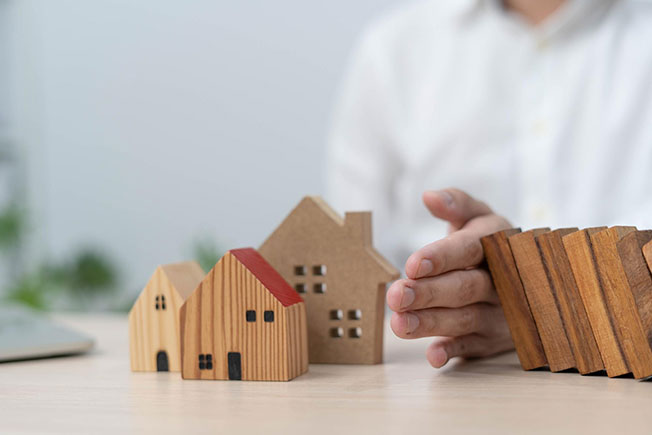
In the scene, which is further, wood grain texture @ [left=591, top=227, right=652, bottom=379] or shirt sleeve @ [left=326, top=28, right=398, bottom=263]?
shirt sleeve @ [left=326, top=28, right=398, bottom=263]

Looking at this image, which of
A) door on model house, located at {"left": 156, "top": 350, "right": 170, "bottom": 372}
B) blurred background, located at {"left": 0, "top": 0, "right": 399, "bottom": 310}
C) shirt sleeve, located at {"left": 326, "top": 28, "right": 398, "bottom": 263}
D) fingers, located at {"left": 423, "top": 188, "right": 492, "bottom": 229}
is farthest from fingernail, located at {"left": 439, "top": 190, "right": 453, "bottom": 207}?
blurred background, located at {"left": 0, "top": 0, "right": 399, "bottom": 310}

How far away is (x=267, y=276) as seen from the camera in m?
0.60

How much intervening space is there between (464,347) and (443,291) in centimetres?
9

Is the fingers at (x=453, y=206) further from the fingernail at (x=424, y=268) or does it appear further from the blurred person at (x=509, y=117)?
the blurred person at (x=509, y=117)

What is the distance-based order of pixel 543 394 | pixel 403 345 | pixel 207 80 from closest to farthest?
pixel 543 394, pixel 403 345, pixel 207 80

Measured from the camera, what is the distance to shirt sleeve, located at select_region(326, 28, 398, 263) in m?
1.48

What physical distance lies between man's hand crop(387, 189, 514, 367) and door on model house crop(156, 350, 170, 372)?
0.24 m

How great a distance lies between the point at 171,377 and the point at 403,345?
0.98 feet

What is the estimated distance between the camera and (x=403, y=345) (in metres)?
0.80

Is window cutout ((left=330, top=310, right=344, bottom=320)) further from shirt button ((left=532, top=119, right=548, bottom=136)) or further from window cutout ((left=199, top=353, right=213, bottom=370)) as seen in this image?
shirt button ((left=532, top=119, right=548, bottom=136))

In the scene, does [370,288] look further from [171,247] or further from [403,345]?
[171,247]

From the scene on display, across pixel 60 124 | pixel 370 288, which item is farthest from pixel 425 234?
pixel 60 124

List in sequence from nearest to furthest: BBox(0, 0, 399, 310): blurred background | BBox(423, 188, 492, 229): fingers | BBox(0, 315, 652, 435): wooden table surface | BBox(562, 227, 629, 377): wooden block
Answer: BBox(0, 315, 652, 435): wooden table surface → BBox(562, 227, 629, 377): wooden block → BBox(423, 188, 492, 229): fingers → BBox(0, 0, 399, 310): blurred background

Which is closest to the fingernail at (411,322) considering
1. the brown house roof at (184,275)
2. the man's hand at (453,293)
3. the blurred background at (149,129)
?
the man's hand at (453,293)
